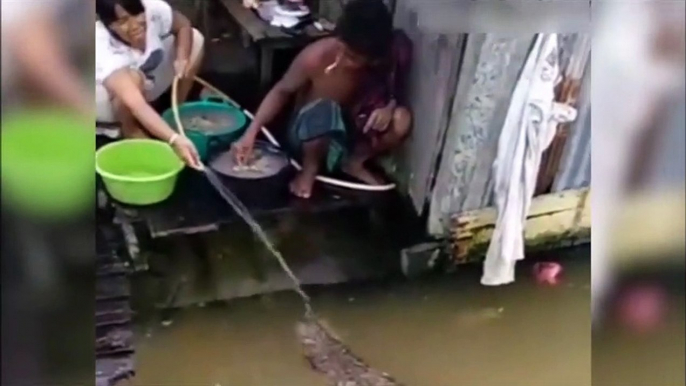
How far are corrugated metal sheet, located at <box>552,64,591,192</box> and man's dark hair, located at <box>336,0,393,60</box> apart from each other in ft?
0.64

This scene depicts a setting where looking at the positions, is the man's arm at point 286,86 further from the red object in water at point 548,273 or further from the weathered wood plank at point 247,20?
the red object in water at point 548,273

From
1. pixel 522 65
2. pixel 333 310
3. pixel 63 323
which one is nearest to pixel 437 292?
pixel 333 310

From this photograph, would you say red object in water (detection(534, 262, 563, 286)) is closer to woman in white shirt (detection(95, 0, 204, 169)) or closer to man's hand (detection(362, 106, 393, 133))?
man's hand (detection(362, 106, 393, 133))

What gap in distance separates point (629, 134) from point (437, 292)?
0.24 meters

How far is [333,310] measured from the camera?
2.87 ft

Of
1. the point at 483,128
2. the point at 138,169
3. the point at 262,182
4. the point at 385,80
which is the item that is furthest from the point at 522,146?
the point at 138,169

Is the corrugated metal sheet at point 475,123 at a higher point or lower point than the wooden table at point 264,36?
lower

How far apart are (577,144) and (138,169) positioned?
41 cm

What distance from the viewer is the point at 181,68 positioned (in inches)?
33.0

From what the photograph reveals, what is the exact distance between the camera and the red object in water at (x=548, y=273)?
906 millimetres

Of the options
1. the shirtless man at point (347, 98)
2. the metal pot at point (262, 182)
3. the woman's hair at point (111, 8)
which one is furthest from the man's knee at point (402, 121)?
the woman's hair at point (111, 8)

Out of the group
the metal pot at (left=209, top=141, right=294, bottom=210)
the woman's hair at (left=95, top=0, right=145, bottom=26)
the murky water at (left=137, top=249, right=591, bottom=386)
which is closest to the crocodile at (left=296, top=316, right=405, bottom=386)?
the murky water at (left=137, top=249, right=591, bottom=386)

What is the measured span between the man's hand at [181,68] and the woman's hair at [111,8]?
0.05 metres

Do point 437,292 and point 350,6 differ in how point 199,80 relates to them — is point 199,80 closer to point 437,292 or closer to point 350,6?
point 350,6
